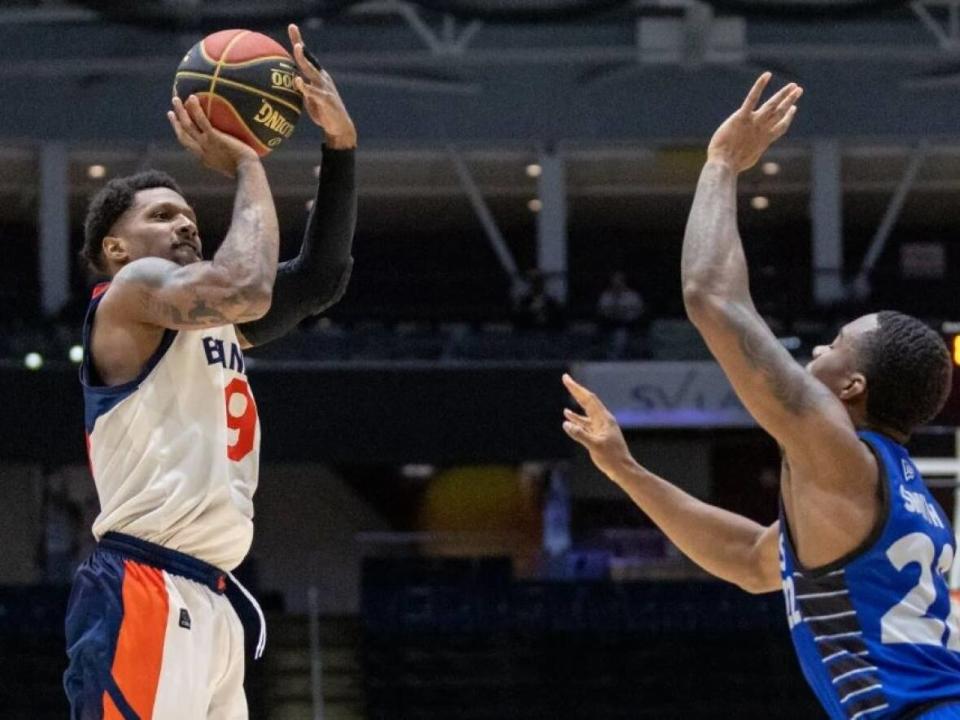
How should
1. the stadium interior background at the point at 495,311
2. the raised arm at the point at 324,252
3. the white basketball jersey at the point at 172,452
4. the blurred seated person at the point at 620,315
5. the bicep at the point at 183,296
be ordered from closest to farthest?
the bicep at the point at 183,296
the white basketball jersey at the point at 172,452
the raised arm at the point at 324,252
the stadium interior background at the point at 495,311
the blurred seated person at the point at 620,315

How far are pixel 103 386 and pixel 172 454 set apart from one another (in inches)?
9.3

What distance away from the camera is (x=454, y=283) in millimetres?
24469

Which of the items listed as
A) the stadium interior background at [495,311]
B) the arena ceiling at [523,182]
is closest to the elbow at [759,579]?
the stadium interior background at [495,311]

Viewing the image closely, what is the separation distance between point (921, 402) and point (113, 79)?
58.5 feet

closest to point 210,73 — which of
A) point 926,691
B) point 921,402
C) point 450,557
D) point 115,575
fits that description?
point 115,575

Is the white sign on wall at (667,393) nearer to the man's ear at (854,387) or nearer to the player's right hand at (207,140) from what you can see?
the player's right hand at (207,140)

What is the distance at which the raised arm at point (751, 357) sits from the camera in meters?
3.34

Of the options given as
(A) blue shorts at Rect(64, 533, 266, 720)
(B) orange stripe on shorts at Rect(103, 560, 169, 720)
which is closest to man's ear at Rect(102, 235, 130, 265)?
(A) blue shorts at Rect(64, 533, 266, 720)

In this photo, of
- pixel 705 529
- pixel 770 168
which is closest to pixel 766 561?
pixel 705 529

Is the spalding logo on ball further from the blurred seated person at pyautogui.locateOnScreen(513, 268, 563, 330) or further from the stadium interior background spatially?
the blurred seated person at pyautogui.locateOnScreen(513, 268, 563, 330)

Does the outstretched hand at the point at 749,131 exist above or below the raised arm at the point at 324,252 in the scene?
above

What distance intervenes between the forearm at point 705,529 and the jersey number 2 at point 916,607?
2.28ft

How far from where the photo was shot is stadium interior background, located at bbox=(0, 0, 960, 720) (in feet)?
50.0

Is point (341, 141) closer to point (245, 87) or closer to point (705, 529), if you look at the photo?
point (245, 87)
